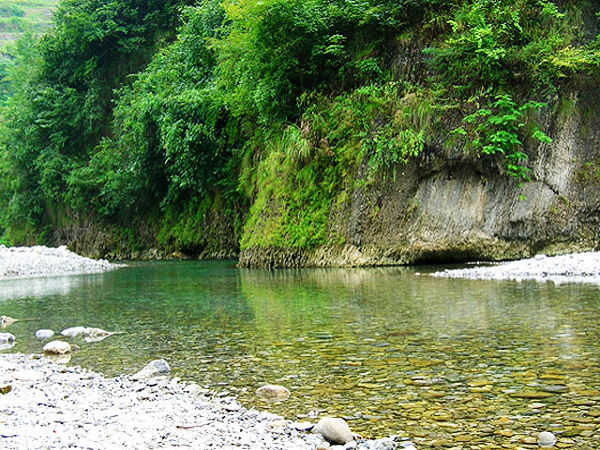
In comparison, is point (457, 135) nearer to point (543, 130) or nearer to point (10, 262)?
point (543, 130)

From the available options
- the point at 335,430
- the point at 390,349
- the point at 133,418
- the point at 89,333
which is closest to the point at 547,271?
the point at 390,349

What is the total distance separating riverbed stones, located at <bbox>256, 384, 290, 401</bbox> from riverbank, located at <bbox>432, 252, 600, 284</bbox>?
22.6 feet

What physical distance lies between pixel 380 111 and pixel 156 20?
2167 centimetres

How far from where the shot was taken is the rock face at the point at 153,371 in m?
4.67

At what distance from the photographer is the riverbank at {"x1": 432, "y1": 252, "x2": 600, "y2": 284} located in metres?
10.1

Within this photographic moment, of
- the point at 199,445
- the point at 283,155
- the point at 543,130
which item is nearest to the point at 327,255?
the point at 283,155

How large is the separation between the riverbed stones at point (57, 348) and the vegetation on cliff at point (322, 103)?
9923mm

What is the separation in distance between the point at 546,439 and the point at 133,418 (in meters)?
2.31

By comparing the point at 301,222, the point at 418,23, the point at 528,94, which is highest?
the point at 418,23

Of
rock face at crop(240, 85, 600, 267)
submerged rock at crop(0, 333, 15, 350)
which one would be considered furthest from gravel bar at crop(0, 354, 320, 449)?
rock face at crop(240, 85, 600, 267)

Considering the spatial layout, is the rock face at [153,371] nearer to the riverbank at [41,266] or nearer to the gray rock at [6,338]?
the gray rock at [6,338]

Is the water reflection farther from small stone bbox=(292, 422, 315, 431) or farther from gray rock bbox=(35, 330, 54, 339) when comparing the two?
small stone bbox=(292, 422, 315, 431)

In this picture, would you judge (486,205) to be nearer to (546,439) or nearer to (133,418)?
(546,439)

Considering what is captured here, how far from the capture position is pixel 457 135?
14023mm
